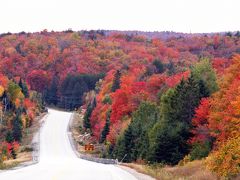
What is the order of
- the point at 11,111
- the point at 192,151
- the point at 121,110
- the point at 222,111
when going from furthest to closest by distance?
the point at 11,111 → the point at 121,110 → the point at 192,151 → the point at 222,111

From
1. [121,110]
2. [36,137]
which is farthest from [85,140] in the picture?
[121,110]

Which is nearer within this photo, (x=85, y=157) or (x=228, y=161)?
(x=228, y=161)

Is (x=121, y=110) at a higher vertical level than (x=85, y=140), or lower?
higher

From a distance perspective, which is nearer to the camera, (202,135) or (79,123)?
(202,135)

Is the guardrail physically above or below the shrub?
below

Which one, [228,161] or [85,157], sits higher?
[228,161]

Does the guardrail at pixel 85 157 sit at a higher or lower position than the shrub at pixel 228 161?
lower

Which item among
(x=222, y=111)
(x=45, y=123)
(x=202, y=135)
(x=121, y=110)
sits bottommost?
(x=45, y=123)

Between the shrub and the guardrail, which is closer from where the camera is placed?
the shrub

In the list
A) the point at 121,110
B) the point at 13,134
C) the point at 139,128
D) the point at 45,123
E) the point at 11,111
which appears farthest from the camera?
the point at 45,123

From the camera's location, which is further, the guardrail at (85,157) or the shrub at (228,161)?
the guardrail at (85,157)

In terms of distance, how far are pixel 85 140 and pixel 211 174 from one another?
9538 centimetres

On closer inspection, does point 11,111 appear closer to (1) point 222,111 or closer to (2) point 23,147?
(2) point 23,147

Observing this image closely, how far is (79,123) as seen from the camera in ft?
504
